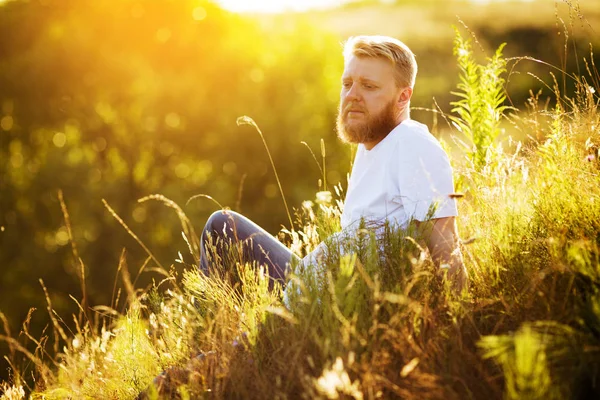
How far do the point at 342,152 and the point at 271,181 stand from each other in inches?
86.5

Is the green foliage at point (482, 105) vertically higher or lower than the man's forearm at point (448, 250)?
higher

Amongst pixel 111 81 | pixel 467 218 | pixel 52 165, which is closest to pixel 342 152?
pixel 111 81

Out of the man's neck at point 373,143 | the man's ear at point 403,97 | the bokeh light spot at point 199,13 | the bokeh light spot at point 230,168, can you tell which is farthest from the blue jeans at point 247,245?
the bokeh light spot at point 199,13

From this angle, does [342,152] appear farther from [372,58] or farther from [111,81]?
[372,58]

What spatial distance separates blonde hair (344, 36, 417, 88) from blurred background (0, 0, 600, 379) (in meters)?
11.0

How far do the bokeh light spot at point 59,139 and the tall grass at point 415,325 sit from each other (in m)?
12.9

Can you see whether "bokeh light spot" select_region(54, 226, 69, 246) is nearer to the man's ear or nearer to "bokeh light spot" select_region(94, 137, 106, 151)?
"bokeh light spot" select_region(94, 137, 106, 151)

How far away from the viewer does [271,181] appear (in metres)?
16.8

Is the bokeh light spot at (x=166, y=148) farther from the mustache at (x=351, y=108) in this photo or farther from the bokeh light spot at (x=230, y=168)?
the mustache at (x=351, y=108)

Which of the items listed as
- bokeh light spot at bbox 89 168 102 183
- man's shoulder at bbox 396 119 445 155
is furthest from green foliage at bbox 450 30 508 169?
bokeh light spot at bbox 89 168 102 183

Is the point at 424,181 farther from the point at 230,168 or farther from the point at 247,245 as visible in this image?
the point at 230,168

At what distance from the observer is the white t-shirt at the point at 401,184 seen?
116 inches

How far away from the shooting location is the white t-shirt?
2.94m

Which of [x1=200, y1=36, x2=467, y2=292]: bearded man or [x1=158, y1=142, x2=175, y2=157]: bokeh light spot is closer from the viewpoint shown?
[x1=200, y1=36, x2=467, y2=292]: bearded man
